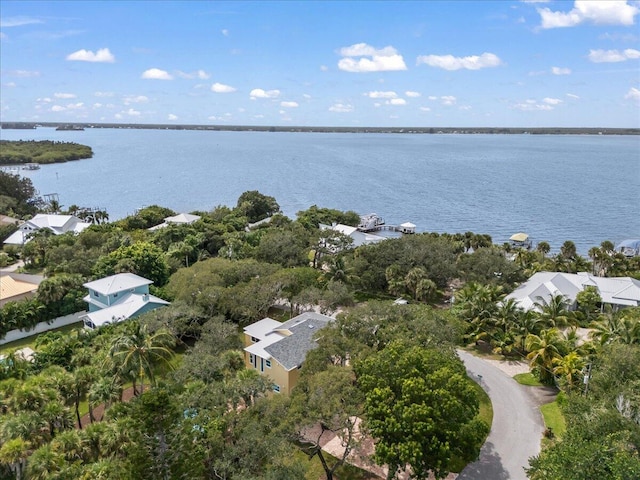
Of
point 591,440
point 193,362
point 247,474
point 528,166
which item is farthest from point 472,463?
point 528,166

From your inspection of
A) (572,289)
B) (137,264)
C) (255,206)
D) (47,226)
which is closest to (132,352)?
(137,264)

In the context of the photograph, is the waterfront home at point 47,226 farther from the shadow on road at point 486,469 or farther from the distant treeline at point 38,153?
the distant treeline at point 38,153

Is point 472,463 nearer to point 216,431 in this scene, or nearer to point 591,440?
point 591,440

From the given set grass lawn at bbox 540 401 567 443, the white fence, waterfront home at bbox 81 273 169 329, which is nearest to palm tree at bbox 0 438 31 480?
waterfront home at bbox 81 273 169 329

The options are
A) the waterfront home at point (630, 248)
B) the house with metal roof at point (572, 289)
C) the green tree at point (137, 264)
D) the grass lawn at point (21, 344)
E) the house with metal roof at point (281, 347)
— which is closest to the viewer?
the house with metal roof at point (281, 347)

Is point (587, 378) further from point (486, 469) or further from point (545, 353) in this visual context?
point (486, 469)

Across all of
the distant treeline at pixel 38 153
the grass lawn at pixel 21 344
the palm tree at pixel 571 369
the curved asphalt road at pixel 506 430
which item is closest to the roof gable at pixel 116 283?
the grass lawn at pixel 21 344
